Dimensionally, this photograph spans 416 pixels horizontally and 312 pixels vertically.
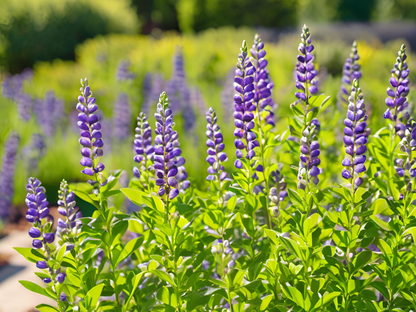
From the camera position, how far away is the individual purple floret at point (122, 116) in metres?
4.86

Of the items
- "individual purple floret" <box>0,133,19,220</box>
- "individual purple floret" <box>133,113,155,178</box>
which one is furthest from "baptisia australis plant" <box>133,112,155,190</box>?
"individual purple floret" <box>0,133,19,220</box>

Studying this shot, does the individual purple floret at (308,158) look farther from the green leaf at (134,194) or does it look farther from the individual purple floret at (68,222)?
the individual purple floret at (68,222)

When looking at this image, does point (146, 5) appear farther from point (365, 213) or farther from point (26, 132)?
point (365, 213)

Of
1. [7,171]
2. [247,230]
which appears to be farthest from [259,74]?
[7,171]

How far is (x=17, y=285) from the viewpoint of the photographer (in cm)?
305

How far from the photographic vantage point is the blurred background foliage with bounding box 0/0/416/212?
4625mm

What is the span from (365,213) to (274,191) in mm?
358

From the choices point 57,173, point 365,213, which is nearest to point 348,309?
point 365,213

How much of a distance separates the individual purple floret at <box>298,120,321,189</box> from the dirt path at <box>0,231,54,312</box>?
2061mm

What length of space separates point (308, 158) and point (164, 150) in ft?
1.69

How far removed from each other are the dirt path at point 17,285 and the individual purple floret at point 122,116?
1691mm

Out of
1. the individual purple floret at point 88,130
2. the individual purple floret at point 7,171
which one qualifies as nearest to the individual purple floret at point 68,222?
the individual purple floret at point 88,130

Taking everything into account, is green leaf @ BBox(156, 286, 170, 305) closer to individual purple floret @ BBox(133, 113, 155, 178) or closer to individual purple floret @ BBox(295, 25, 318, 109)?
individual purple floret @ BBox(133, 113, 155, 178)

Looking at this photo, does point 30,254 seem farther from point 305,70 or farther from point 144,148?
point 305,70
